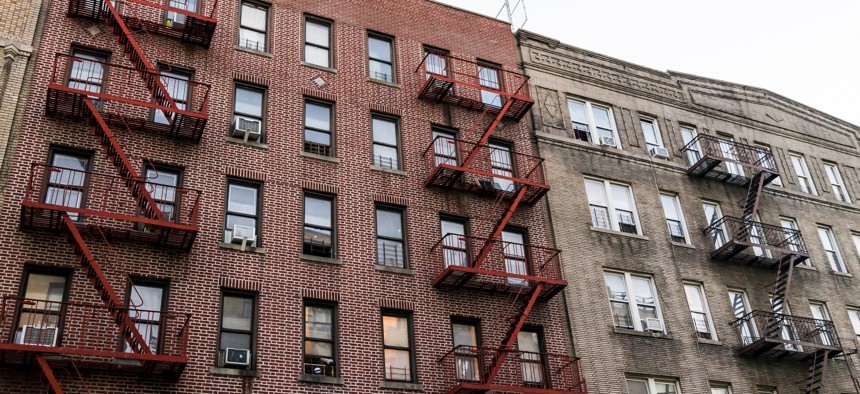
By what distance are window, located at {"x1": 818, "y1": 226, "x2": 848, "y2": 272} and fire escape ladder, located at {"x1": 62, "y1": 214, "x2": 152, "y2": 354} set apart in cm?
2510

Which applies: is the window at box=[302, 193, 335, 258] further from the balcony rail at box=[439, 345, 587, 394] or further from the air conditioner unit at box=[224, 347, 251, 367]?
the balcony rail at box=[439, 345, 587, 394]

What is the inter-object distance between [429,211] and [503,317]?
3.70m

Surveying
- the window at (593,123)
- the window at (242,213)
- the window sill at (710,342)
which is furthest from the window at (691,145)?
the window at (242,213)

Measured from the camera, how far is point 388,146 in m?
24.8

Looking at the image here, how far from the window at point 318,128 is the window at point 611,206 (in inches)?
352

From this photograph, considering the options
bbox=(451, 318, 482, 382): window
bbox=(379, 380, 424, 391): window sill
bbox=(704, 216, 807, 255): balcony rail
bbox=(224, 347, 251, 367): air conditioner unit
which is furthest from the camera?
bbox=(704, 216, 807, 255): balcony rail

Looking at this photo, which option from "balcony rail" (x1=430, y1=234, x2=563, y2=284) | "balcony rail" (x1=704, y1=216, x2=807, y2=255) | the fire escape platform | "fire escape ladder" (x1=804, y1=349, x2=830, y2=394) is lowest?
"fire escape ladder" (x1=804, y1=349, x2=830, y2=394)

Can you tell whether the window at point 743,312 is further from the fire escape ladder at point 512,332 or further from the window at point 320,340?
the window at point 320,340

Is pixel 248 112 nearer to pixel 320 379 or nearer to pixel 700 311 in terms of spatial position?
pixel 320 379

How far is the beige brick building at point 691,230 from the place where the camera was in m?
25.1

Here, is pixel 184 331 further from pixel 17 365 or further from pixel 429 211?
pixel 429 211

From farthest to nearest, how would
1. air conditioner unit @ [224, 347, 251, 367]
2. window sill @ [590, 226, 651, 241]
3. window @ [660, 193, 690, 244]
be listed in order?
window @ [660, 193, 690, 244] → window sill @ [590, 226, 651, 241] → air conditioner unit @ [224, 347, 251, 367]

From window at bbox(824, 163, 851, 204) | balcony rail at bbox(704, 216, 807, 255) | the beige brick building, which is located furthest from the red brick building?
window at bbox(824, 163, 851, 204)

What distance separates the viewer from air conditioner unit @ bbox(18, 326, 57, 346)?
1716 cm
